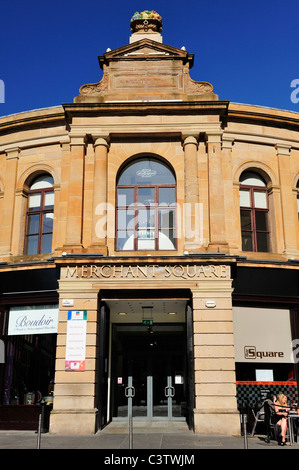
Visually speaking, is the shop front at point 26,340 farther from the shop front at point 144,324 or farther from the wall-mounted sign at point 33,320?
the shop front at point 144,324

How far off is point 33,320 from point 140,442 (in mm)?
6048

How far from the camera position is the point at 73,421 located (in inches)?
578

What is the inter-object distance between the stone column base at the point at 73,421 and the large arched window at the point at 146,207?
5634mm

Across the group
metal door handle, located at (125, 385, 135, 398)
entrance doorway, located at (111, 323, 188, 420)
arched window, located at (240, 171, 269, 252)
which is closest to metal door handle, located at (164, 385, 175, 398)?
entrance doorway, located at (111, 323, 188, 420)

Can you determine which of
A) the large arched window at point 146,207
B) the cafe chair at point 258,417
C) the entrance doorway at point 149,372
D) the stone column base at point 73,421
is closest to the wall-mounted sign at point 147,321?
the entrance doorway at point 149,372

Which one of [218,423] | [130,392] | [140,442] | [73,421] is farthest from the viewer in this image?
[130,392]

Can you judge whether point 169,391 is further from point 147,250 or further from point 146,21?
point 146,21

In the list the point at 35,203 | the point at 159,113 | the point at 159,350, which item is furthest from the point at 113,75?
the point at 159,350

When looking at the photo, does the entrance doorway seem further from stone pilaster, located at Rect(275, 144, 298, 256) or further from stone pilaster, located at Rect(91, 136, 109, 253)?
stone pilaster, located at Rect(275, 144, 298, 256)

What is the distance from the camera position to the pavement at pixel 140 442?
38.9ft

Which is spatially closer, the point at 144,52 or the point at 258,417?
the point at 258,417

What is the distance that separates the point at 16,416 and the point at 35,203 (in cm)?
775

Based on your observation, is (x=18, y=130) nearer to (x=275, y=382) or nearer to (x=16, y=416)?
(x=16, y=416)

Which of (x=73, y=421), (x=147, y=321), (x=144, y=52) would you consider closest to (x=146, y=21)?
(x=144, y=52)
